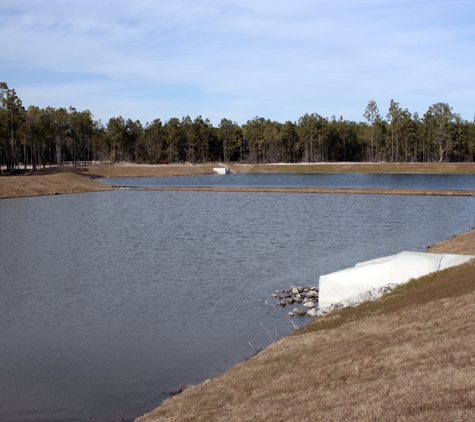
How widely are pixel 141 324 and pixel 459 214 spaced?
160ft

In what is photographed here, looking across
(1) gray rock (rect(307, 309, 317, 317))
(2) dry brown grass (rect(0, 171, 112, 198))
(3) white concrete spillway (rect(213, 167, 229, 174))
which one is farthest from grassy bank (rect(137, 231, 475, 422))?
(3) white concrete spillway (rect(213, 167, 229, 174))

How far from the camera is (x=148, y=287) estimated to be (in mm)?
30109

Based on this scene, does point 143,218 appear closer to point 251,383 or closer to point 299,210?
point 299,210

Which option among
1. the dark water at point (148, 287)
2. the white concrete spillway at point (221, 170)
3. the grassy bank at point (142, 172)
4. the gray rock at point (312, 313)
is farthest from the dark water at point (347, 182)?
the gray rock at point (312, 313)

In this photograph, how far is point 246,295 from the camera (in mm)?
28172

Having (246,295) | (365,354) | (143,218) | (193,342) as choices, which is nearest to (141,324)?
(193,342)

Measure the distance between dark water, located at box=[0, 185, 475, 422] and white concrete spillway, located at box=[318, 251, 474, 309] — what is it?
2422 millimetres

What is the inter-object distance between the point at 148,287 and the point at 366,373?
19.2 metres

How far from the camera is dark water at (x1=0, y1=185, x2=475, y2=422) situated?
1792 cm

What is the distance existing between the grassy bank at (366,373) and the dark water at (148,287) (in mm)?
3050

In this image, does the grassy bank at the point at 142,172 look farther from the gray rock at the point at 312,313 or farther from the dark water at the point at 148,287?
the gray rock at the point at 312,313

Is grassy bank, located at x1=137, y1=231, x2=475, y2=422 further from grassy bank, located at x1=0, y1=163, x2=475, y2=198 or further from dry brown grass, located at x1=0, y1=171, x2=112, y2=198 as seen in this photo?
dry brown grass, located at x1=0, y1=171, x2=112, y2=198

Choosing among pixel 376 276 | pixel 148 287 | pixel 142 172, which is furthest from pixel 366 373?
pixel 142 172

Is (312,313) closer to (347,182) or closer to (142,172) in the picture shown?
(347,182)
